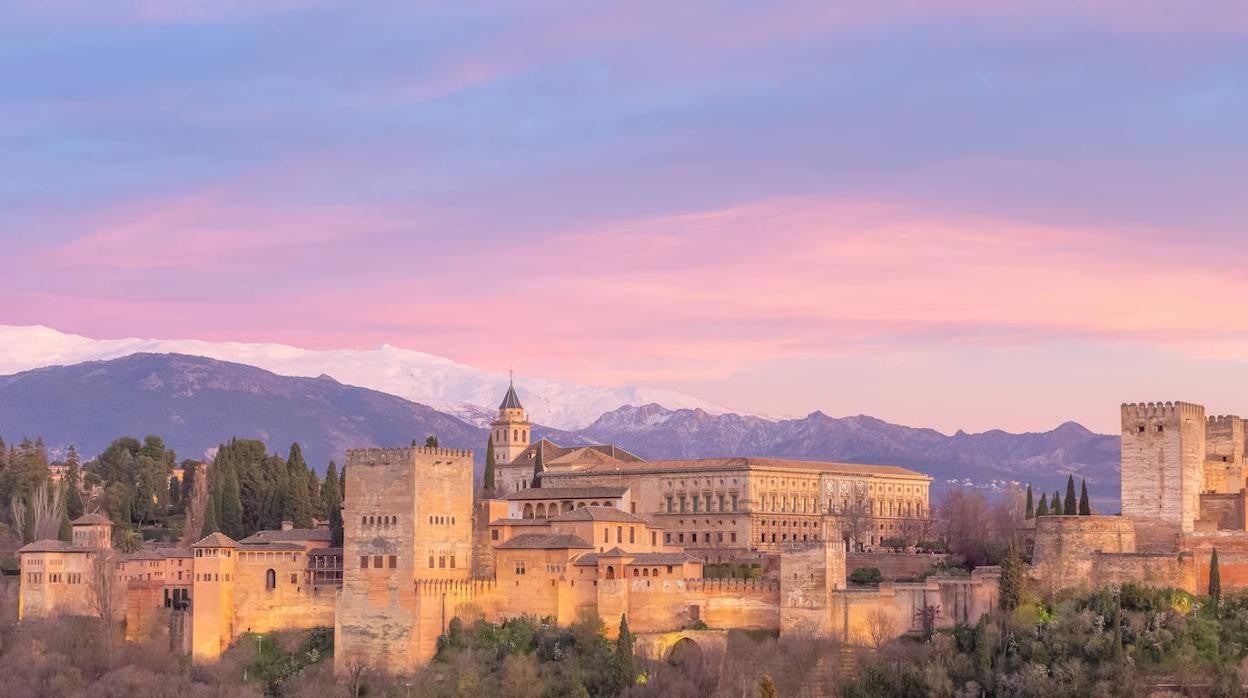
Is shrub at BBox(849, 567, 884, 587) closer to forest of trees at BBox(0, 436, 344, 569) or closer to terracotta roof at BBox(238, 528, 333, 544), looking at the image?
forest of trees at BBox(0, 436, 344, 569)

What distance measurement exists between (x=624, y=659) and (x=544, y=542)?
6.26m

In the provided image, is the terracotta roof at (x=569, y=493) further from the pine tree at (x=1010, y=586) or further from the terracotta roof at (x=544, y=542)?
the pine tree at (x=1010, y=586)

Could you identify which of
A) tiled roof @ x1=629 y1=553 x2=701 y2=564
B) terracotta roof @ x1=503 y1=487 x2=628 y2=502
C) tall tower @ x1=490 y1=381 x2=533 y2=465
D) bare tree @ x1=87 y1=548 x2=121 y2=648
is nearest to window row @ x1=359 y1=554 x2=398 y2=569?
tiled roof @ x1=629 y1=553 x2=701 y2=564

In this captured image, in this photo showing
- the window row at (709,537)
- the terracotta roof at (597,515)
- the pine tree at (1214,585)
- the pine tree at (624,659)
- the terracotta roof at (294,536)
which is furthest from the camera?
the window row at (709,537)

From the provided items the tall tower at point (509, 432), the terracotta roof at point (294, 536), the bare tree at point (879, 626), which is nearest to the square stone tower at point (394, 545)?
the terracotta roof at point (294, 536)

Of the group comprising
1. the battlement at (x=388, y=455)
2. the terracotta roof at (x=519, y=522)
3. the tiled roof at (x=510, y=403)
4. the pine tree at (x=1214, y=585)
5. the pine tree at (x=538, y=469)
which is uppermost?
the tiled roof at (x=510, y=403)

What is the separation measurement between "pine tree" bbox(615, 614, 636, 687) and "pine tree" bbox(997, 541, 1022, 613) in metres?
10.6

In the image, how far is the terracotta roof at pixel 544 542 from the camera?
6003cm

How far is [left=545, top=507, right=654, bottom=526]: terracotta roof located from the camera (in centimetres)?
6281

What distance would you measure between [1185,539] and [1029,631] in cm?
595

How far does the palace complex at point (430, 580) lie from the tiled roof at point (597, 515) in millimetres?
73

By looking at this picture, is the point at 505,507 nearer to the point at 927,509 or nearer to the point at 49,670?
the point at 49,670

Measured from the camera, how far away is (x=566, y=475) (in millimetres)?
81875

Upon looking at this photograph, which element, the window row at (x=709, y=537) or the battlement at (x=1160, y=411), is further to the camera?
the window row at (x=709, y=537)
